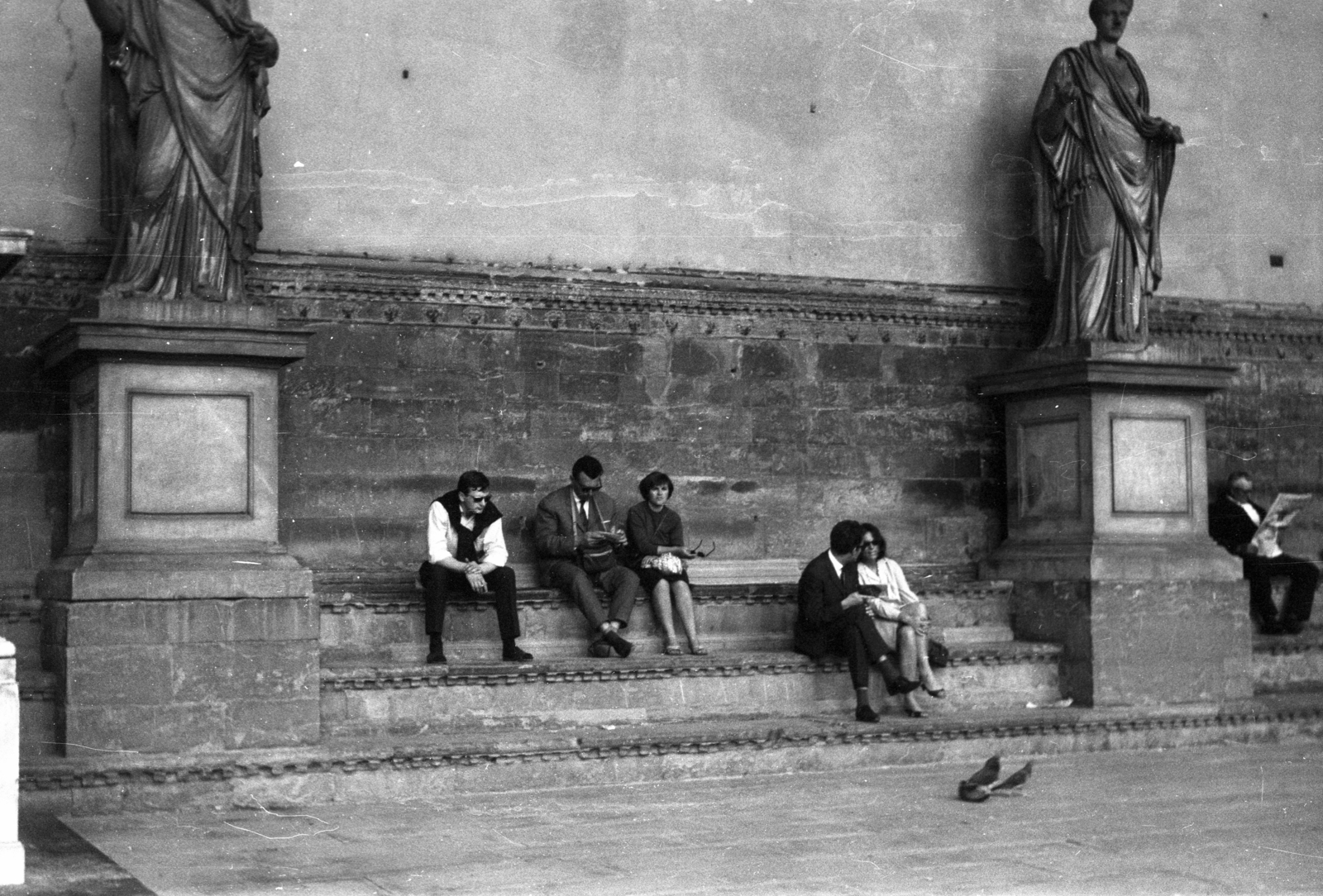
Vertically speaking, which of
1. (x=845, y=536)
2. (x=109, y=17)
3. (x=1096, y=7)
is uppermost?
(x=1096, y=7)

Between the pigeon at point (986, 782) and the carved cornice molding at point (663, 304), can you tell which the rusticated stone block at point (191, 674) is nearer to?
the carved cornice molding at point (663, 304)

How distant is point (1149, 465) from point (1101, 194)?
1.84 m

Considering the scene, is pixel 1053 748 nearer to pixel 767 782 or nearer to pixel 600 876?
pixel 767 782

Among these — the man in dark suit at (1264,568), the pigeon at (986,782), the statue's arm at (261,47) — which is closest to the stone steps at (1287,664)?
the man in dark suit at (1264,568)

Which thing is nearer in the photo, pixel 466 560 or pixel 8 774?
pixel 8 774

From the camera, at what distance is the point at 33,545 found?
1016 cm

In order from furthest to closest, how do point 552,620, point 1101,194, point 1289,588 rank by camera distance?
point 1289,588 < point 1101,194 < point 552,620

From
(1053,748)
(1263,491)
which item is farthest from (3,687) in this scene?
(1263,491)

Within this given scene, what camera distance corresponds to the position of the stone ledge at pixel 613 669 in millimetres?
9477

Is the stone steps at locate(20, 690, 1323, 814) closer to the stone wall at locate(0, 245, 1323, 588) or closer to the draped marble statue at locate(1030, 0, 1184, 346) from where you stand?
the stone wall at locate(0, 245, 1323, 588)

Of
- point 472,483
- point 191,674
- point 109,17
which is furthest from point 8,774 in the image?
point 109,17

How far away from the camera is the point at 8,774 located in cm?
623

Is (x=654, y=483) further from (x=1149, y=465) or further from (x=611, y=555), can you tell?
(x=1149, y=465)

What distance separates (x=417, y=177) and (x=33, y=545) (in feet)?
10.6
